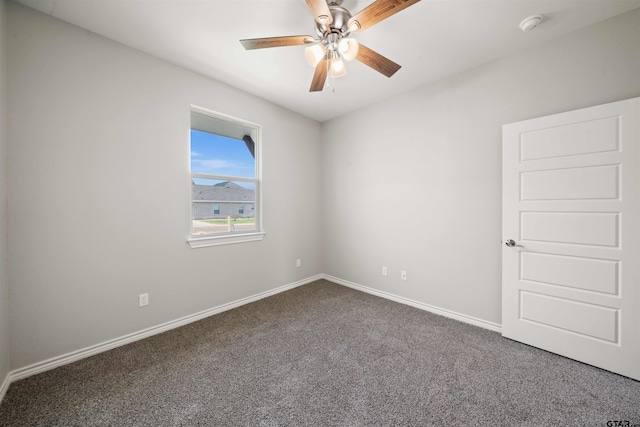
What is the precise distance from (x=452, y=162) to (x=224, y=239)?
2771 millimetres

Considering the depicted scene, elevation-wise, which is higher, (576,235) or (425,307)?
(576,235)

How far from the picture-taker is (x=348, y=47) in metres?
1.67

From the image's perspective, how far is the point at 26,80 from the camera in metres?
1.76

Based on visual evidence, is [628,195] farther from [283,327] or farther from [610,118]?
[283,327]

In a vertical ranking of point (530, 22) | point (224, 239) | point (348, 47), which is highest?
point (530, 22)

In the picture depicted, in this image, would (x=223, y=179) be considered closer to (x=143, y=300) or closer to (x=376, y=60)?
(x=143, y=300)

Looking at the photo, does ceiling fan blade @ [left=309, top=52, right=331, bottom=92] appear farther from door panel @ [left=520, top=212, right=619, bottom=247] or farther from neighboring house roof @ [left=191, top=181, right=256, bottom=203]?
door panel @ [left=520, top=212, right=619, bottom=247]

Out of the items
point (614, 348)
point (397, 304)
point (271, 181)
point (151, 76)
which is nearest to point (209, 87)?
point (151, 76)

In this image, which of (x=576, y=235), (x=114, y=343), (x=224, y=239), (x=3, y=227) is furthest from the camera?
(x=224, y=239)

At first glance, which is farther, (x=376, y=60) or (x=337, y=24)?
(x=376, y=60)

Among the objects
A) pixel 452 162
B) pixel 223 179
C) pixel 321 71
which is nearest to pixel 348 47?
pixel 321 71

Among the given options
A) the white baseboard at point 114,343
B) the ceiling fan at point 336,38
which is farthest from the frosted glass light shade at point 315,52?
the white baseboard at point 114,343

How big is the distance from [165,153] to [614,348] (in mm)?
4113

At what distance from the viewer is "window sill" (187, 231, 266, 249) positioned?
2.65 metres
